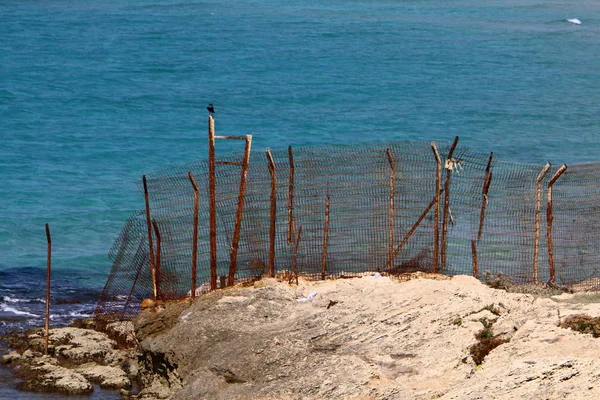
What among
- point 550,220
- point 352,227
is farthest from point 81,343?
point 550,220

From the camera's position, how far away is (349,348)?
38.8 feet

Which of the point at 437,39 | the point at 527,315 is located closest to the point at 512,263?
the point at 527,315

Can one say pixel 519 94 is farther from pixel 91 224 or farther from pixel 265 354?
pixel 265 354

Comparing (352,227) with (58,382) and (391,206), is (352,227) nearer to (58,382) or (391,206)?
(391,206)

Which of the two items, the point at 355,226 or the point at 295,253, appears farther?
the point at 355,226

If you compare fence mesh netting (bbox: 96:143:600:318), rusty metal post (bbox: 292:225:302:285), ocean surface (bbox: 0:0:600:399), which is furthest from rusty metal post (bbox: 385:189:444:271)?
ocean surface (bbox: 0:0:600:399)

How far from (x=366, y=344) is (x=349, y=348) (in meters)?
0.21

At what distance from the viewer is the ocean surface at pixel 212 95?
78.1ft

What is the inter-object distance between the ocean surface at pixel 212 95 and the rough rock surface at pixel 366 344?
1858 mm

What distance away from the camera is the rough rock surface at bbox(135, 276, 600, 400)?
1050cm

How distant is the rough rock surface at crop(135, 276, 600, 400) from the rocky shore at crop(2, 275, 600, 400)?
16 millimetres

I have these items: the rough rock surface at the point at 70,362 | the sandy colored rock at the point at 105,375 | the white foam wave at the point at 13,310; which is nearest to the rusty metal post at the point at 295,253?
the rough rock surface at the point at 70,362

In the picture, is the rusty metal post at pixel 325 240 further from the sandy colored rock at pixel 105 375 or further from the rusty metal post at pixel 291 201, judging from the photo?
the sandy colored rock at pixel 105 375

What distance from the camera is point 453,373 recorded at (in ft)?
36.0
